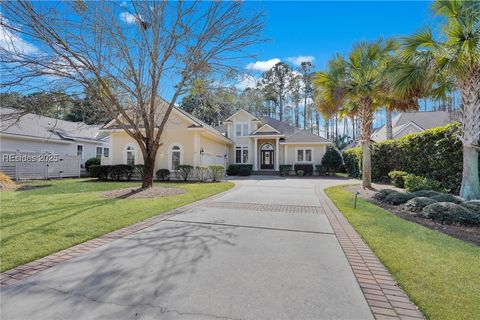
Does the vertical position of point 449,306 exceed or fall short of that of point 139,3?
it falls short

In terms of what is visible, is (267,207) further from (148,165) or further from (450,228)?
(148,165)

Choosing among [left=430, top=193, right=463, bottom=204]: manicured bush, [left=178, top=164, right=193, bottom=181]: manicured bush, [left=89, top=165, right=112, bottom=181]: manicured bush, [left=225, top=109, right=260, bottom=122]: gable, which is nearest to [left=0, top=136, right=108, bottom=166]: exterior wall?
[left=89, top=165, right=112, bottom=181]: manicured bush

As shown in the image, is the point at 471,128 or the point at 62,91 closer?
the point at 471,128

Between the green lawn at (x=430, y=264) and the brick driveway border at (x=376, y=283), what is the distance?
0.34 ft

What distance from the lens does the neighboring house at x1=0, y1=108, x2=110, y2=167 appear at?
59.1 ft

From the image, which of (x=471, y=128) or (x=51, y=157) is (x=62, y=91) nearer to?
(x=51, y=157)

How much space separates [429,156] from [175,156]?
15.9 meters

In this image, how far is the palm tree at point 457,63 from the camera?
25.8ft

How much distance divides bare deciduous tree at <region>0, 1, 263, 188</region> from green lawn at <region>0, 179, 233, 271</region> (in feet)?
12.3

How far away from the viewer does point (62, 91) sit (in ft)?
32.7

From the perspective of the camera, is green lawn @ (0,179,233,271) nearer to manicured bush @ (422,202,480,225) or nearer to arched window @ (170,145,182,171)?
manicured bush @ (422,202,480,225)

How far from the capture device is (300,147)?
93.7 feet

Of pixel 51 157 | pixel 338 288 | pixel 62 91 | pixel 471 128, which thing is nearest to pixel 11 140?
pixel 51 157

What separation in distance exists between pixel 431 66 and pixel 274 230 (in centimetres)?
742
